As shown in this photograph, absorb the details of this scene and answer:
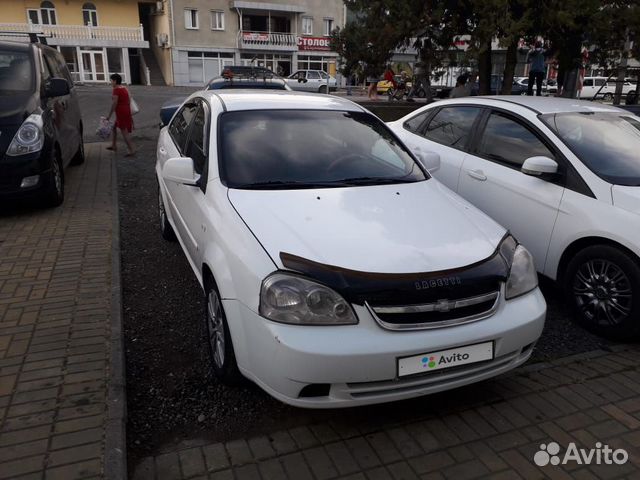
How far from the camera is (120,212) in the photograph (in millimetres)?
6766

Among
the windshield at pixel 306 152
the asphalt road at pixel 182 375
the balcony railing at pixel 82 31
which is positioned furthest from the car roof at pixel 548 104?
the balcony railing at pixel 82 31

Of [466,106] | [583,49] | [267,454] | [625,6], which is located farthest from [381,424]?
[583,49]

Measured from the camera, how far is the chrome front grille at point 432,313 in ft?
8.55

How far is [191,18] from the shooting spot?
42.0 meters

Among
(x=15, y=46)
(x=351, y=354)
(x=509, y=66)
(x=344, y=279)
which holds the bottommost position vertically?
(x=351, y=354)

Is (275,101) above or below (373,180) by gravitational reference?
above

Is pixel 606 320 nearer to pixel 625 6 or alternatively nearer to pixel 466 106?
pixel 466 106

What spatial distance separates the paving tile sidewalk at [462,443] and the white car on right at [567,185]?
2.63 ft

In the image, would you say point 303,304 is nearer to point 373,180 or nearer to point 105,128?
point 373,180

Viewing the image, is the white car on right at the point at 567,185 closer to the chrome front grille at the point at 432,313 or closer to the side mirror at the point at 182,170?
the chrome front grille at the point at 432,313

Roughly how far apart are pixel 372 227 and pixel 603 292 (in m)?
1.98

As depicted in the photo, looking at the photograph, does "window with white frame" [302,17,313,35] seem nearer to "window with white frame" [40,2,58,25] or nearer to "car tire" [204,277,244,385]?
"window with white frame" [40,2,58,25]

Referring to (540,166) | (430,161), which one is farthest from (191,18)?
(540,166)

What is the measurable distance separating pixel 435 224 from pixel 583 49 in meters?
12.5
